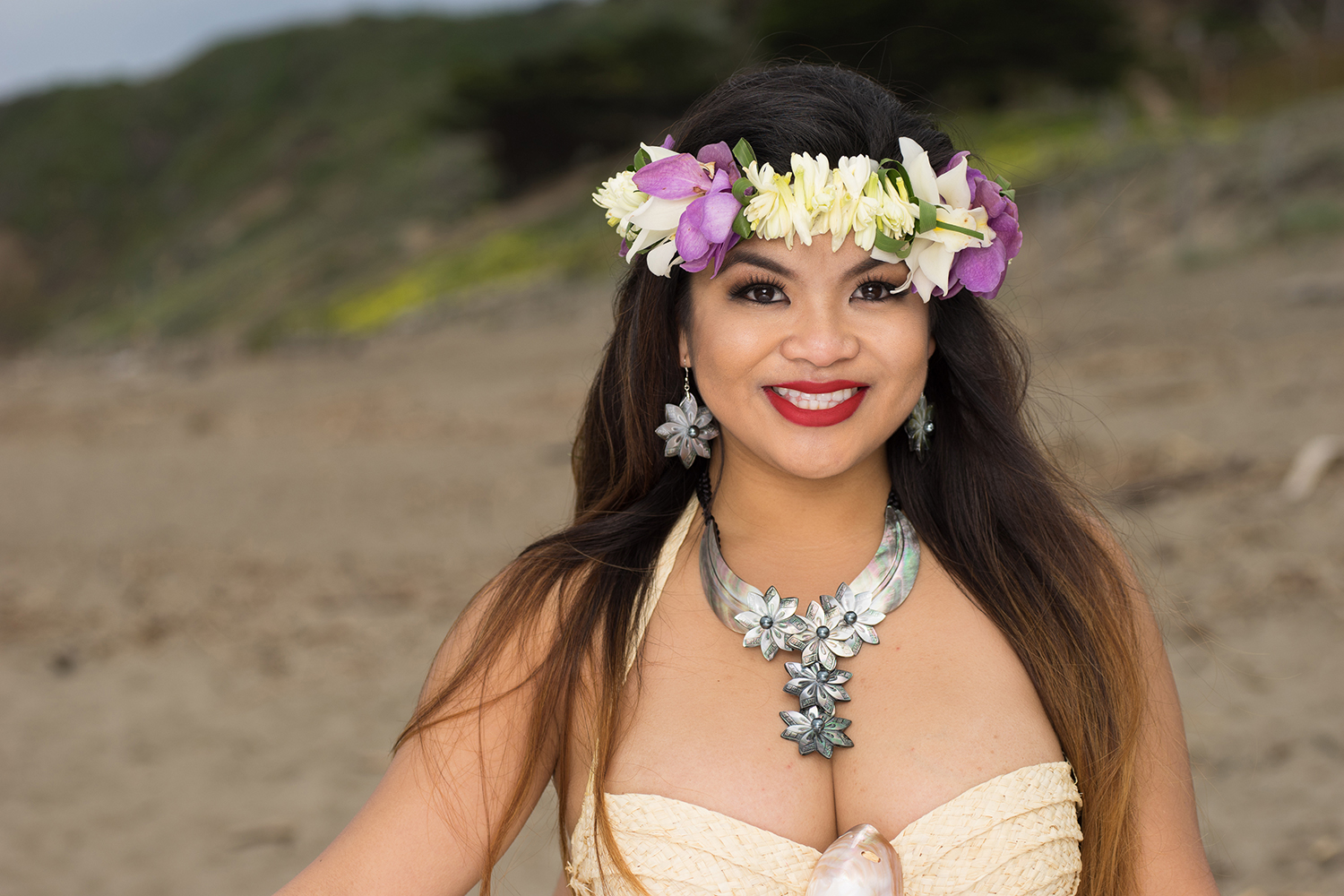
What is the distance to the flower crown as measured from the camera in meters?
1.95

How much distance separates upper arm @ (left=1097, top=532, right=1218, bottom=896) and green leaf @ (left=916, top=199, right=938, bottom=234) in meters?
0.75

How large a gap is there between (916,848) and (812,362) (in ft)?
2.44

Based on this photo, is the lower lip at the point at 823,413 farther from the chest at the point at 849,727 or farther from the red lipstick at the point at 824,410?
the chest at the point at 849,727

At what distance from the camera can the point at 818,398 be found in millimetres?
1979

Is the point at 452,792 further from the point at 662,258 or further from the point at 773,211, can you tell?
the point at 773,211

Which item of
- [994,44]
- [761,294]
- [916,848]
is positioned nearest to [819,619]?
[916,848]

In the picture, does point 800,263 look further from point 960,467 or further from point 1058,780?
point 1058,780

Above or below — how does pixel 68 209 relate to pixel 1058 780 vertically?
above

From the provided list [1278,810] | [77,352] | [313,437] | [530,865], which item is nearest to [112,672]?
[530,865]

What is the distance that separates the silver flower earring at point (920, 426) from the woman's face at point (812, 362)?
0.26 m

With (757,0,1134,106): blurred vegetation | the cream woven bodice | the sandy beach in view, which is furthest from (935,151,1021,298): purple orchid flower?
(757,0,1134,106): blurred vegetation

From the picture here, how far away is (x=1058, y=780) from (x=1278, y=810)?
2.64 metres

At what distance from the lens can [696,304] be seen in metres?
2.12

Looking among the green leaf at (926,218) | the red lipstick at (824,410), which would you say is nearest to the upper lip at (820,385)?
the red lipstick at (824,410)
